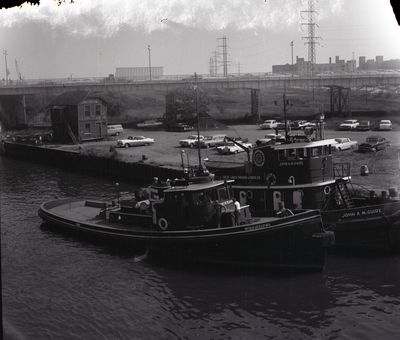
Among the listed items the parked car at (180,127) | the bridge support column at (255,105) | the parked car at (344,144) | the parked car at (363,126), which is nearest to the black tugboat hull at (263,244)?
the parked car at (344,144)

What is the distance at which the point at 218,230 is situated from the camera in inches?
975

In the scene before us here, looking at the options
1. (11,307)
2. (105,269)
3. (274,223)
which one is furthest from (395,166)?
(11,307)

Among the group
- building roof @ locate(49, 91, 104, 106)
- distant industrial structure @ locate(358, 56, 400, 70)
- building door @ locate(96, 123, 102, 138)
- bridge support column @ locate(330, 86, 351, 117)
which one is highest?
distant industrial structure @ locate(358, 56, 400, 70)

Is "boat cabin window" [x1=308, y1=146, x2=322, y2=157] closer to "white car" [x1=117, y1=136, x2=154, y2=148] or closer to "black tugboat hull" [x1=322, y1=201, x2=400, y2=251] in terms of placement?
"black tugboat hull" [x1=322, y1=201, x2=400, y2=251]

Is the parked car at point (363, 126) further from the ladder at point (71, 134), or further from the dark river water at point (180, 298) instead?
the dark river water at point (180, 298)

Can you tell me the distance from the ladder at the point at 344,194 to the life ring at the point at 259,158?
3.96 m

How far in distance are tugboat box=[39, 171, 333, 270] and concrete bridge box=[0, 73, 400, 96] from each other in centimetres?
7051

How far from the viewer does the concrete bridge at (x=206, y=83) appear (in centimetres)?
9350

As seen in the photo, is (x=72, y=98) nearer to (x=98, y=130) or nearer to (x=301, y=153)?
(x=98, y=130)

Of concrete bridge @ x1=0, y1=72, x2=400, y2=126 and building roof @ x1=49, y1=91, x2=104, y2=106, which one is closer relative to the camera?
building roof @ x1=49, y1=91, x2=104, y2=106

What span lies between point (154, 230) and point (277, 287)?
23.5ft

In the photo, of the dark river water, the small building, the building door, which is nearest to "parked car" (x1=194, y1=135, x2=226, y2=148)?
the building door

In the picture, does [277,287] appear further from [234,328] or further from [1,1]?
[1,1]

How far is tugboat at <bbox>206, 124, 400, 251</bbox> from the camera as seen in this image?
26.7 m
